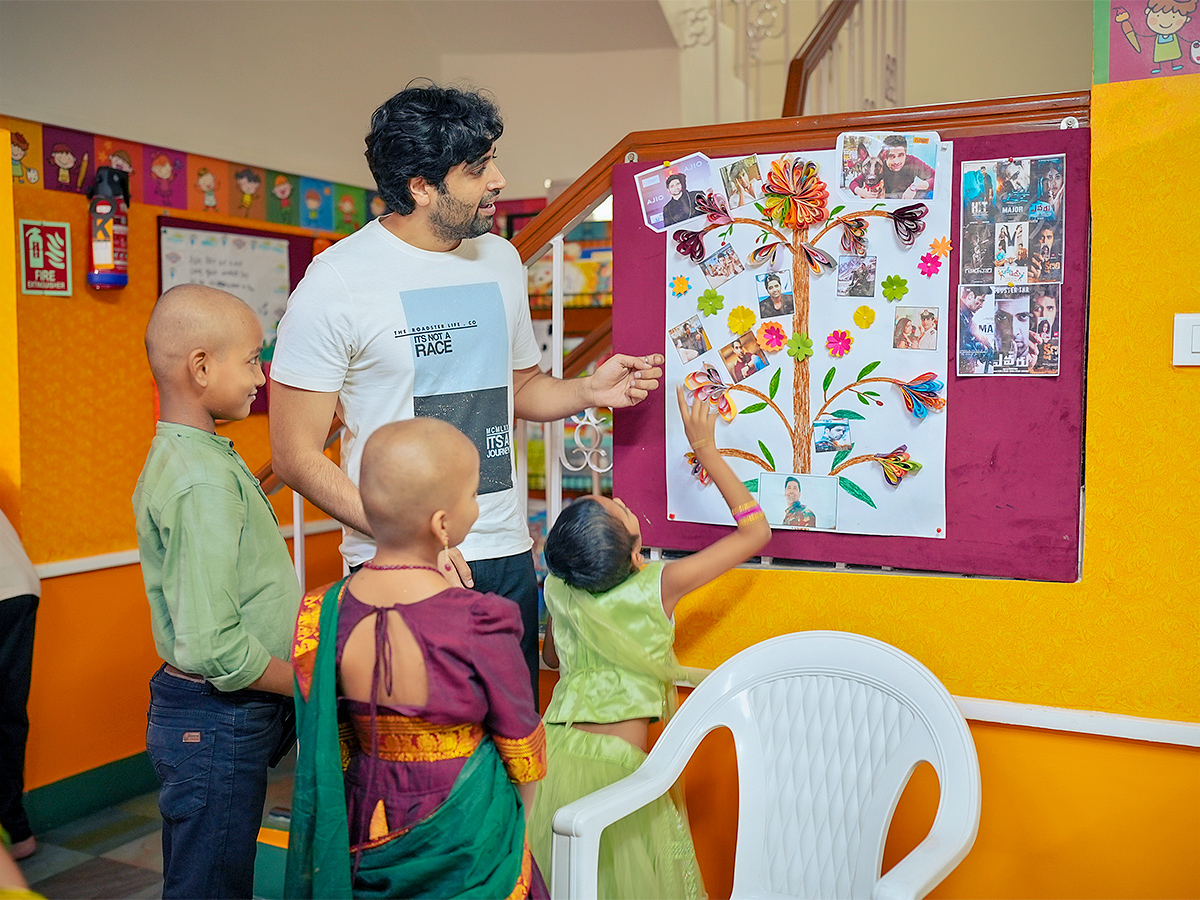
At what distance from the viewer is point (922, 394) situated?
179cm

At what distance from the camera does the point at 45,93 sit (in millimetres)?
3031

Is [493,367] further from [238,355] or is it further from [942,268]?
[942,268]

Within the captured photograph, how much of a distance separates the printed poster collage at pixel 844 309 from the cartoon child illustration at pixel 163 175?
2.10 metres

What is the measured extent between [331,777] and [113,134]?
2696 millimetres

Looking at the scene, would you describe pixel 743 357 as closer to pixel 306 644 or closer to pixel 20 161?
pixel 306 644

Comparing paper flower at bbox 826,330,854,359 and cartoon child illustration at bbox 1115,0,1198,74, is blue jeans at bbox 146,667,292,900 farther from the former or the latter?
cartoon child illustration at bbox 1115,0,1198,74

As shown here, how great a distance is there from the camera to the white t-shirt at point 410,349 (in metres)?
1.70

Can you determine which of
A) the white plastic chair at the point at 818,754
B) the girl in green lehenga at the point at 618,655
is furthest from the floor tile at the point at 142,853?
the white plastic chair at the point at 818,754

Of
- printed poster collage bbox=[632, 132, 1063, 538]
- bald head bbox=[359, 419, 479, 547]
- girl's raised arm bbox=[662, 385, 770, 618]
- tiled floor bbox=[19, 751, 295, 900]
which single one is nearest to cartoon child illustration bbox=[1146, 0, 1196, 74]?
printed poster collage bbox=[632, 132, 1063, 538]

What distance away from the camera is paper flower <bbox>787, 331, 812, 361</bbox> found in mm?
1871

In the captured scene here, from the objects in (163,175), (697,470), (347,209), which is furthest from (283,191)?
(697,470)

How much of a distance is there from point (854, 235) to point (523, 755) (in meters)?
1.10

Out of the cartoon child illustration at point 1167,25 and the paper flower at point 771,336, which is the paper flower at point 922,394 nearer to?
the paper flower at point 771,336

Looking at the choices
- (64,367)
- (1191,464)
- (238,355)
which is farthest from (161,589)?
(64,367)
